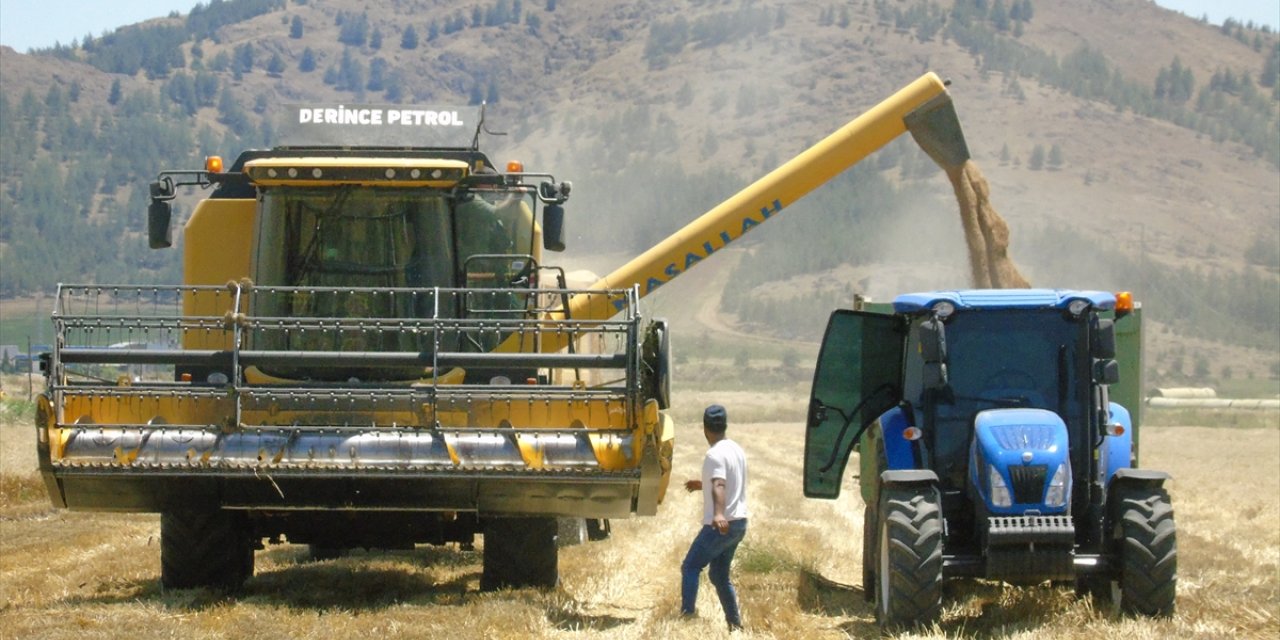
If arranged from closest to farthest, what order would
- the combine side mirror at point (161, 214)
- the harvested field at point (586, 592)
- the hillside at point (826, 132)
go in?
1. the harvested field at point (586, 592)
2. the combine side mirror at point (161, 214)
3. the hillside at point (826, 132)

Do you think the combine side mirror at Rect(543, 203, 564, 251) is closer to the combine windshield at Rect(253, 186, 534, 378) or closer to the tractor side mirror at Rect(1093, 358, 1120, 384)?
the combine windshield at Rect(253, 186, 534, 378)

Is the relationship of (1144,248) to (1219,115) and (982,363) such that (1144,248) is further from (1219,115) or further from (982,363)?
(982,363)

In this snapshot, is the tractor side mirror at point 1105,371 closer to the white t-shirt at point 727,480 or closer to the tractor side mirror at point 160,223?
the white t-shirt at point 727,480

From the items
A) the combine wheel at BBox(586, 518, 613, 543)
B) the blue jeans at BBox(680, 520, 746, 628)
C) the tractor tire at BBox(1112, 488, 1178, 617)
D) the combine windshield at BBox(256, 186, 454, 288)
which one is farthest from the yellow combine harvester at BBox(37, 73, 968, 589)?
the tractor tire at BBox(1112, 488, 1178, 617)

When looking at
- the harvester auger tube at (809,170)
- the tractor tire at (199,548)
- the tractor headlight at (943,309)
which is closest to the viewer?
the tractor headlight at (943,309)

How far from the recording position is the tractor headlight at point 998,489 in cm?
1022

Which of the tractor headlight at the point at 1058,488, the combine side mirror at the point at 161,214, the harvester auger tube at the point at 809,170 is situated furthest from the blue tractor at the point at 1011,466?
the combine side mirror at the point at 161,214

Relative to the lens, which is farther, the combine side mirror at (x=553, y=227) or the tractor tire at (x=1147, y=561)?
the combine side mirror at (x=553, y=227)

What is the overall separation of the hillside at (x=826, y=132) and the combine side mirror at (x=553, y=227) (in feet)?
176

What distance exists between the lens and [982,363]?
428 inches

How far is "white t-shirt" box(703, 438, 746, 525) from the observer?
33.4ft

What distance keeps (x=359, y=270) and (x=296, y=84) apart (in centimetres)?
18665

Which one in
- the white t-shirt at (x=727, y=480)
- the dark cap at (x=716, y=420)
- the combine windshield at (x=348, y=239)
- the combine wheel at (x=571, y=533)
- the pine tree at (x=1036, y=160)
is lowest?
the combine wheel at (x=571, y=533)

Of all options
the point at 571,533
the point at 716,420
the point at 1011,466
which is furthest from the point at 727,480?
the point at 571,533
